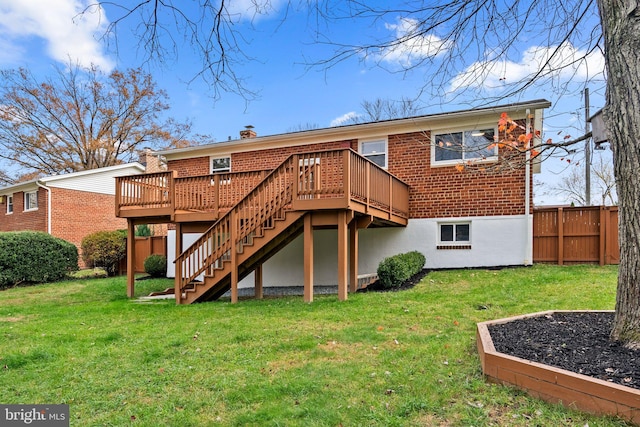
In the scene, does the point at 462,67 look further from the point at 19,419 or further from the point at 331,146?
the point at 331,146

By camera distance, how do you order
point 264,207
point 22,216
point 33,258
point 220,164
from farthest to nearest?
point 22,216, point 220,164, point 33,258, point 264,207

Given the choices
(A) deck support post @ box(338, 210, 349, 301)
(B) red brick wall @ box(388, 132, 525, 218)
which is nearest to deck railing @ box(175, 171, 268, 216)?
(A) deck support post @ box(338, 210, 349, 301)

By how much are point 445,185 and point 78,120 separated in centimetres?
2744

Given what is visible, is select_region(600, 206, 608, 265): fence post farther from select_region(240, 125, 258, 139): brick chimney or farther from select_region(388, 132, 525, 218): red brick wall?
select_region(240, 125, 258, 139): brick chimney

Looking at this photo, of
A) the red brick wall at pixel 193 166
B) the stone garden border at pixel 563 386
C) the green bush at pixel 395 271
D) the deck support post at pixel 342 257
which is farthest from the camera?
the red brick wall at pixel 193 166

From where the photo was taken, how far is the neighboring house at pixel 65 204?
63.7ft

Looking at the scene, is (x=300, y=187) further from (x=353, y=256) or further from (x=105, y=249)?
(x=105, y=249)

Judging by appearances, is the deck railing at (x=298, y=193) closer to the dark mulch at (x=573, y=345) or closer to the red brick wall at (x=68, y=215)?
the dark mulch at (x=573, y=345)

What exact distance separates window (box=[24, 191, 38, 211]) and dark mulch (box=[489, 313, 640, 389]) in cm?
2293

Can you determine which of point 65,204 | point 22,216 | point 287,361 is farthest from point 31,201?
point 287,361

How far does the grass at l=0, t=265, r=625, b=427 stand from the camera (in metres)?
3.15

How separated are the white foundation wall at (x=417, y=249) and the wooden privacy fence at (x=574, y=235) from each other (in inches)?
35.7

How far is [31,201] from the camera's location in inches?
812

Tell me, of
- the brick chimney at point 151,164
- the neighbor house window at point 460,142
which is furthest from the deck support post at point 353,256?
the brick chimney at point 151,164
